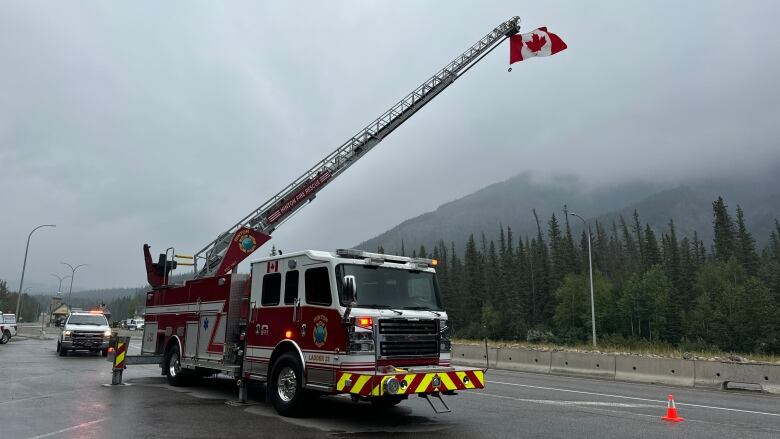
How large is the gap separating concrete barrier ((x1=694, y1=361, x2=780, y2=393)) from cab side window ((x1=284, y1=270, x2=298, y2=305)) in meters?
12.7

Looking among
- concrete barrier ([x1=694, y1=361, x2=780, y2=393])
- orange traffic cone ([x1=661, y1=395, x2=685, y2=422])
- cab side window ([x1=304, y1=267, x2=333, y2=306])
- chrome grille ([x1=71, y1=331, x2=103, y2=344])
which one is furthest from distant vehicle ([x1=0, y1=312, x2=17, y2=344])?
concrete barrier ([x1=694, y1=361, x2=780, y2=393])

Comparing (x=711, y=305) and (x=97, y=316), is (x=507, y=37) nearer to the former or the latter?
(x=97, y=316)

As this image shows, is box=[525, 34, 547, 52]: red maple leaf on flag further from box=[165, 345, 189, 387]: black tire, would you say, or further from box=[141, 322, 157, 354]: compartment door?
box=[141, 322, 157, 354]: compartment door

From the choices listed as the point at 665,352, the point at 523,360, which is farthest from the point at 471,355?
the point at 665,352

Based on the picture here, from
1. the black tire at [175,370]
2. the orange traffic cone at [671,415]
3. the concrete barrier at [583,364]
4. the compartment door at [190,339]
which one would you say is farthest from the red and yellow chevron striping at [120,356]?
the concrete barrier at [583,364]

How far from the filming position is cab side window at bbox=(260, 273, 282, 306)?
387 inches

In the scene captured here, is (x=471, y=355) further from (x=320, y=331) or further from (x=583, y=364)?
(x=320, y=331)

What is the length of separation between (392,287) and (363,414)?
8.01 feet

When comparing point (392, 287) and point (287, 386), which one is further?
point (287, 386)

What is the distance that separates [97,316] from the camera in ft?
78.4

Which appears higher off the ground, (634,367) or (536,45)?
(536,45)

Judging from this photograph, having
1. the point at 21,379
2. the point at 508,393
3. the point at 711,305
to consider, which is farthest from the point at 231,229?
the point at 711,305

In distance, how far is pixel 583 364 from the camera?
61.0 ft

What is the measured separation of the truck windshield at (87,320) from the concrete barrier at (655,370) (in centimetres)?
2149
